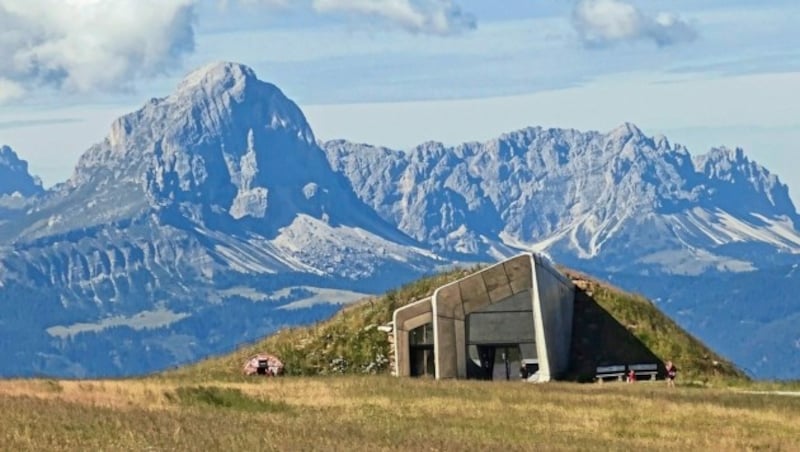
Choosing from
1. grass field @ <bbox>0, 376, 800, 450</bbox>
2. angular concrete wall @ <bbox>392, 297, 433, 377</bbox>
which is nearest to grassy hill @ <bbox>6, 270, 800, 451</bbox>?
grass field @ <bbox>0, 376, 800, 450</bbox>

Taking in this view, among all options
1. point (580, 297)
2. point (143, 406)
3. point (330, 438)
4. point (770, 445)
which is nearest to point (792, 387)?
point (580, 297)

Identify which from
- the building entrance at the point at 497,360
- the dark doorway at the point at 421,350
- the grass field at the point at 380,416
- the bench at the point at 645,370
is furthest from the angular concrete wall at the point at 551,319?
the grass field at the point at 380,416

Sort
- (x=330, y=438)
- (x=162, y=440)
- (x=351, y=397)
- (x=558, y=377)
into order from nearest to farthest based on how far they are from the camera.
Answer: (x=162, y=440)
(x=330, y=438)
(x=351, y=397)
(x=558, y=377)

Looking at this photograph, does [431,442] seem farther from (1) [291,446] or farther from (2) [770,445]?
(2) [770,445]

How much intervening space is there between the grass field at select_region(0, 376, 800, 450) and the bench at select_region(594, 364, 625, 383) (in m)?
14.4

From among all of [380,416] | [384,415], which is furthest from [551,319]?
[380,416]

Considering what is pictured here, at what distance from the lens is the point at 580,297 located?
85.8 meters

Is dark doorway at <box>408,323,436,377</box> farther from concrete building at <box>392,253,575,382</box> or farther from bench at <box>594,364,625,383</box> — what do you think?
bench at <box>594,364,625,383</box>

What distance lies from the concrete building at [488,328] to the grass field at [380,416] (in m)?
15.0

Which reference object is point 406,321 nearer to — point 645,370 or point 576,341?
point 576,341

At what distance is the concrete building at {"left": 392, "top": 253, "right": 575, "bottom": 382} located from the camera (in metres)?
77.4

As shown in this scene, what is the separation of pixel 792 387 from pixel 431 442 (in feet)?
116

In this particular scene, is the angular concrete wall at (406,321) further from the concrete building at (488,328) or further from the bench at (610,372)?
the bench at (610,372)

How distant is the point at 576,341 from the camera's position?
83.2m
